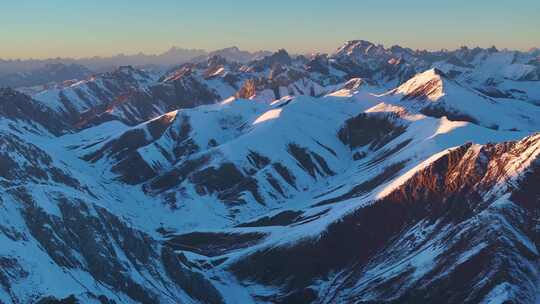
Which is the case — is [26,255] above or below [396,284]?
above

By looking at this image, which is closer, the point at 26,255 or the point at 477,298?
the point at 26,255

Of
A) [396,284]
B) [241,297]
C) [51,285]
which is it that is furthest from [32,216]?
[396,284]

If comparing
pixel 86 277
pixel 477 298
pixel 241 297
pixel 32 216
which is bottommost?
pixel 241 297

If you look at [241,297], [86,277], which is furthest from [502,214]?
[86,277]

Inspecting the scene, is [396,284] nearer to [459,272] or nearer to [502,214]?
[459,272]

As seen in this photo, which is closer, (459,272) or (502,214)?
(459,272)

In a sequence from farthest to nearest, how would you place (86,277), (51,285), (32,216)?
1. (32,216)
2. (86,277)
3. (51,285)

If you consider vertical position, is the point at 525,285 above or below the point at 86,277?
below

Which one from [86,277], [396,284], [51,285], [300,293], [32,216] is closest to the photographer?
[51,285]

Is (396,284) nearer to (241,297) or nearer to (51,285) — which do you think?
(241,297)
